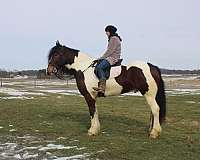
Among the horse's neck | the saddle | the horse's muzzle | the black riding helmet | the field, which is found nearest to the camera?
the field

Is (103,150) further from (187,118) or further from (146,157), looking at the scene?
(187,118)

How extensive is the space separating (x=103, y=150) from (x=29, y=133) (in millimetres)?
3572

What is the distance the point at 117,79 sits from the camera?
11461 mm

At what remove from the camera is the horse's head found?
12.0 meters

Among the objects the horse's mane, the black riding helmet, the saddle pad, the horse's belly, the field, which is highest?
the black riding helmet

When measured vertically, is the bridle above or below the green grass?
above

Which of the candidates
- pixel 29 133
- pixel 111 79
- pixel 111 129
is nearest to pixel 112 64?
pixel 111 79

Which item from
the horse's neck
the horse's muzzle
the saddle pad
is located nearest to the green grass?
the saddle pad

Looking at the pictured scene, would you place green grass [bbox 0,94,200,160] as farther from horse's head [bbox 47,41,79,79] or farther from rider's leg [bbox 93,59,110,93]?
horse's head [bbox 47,41,79,79]

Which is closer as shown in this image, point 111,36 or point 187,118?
point 111,36

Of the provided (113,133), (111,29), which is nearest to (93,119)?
(113,133)

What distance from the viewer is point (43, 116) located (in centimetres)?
1606

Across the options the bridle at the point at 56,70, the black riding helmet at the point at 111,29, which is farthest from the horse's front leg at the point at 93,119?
the black riding helmet at the point at 111,29

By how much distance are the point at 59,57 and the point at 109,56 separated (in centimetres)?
148
